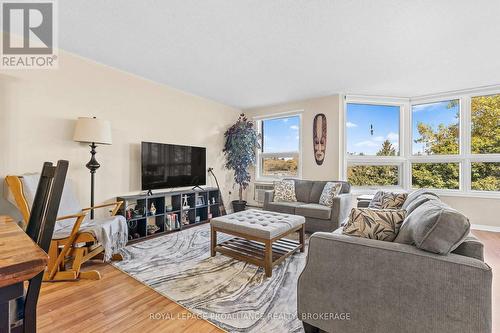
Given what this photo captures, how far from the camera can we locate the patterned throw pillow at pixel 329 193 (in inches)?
147

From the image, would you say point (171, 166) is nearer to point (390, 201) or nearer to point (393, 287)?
point (390, 201)

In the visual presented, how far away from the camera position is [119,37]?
251 centimetres

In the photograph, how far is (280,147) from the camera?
5.30 meters

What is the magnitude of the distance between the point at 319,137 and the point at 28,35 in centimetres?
430

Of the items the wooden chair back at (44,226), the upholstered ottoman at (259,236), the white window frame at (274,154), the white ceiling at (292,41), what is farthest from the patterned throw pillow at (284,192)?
the wooden chair back at (44,226)

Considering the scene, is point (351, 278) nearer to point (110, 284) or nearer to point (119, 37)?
point (110, 284)

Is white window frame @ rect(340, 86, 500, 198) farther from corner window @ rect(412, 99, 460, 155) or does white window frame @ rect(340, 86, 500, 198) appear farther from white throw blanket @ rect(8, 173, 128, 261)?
white throw blanket @ rect(8, 173, 128, 261)

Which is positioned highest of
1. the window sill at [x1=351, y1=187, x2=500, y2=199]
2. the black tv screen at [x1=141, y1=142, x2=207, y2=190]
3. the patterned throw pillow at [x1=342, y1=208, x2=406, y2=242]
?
the black tv screen at [x1=141, y1=142, x2=207, y2=190]

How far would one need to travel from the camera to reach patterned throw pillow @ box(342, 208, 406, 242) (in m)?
1.51

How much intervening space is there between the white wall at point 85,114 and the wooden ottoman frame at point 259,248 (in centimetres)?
172

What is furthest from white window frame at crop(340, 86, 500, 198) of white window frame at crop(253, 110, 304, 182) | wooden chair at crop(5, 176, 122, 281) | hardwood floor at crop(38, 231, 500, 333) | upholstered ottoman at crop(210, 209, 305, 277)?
wooden chair at crop(5, 176, 122, 281)

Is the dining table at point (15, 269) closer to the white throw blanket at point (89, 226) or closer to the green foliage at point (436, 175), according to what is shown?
the white throw blanket at point (89, 226)

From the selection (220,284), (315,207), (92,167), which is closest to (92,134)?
(92,167)

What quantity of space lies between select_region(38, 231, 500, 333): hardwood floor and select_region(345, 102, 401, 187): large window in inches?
100
